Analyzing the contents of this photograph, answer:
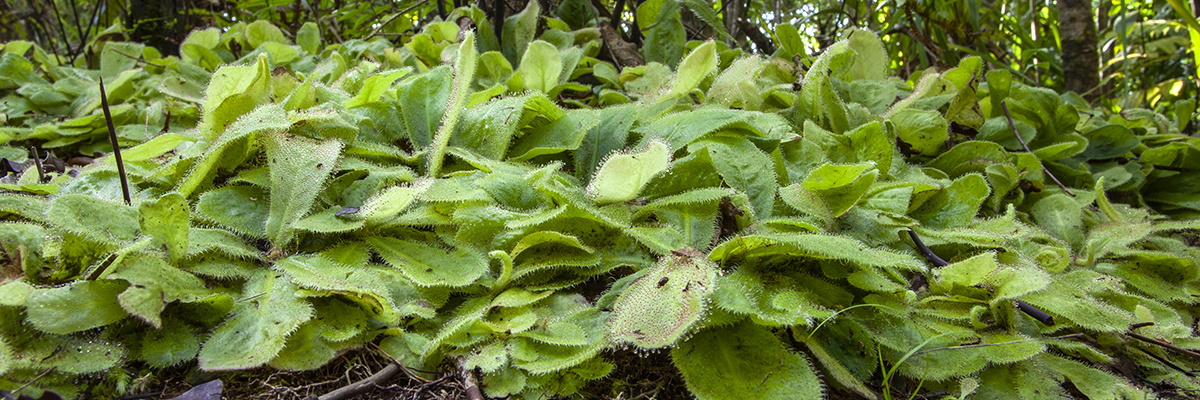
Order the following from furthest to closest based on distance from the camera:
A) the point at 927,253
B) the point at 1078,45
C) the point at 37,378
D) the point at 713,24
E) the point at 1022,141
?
the point at 1078,45 < the point at 713,24 < the point at 1022,141 < the point at 927,253 < the point at 37,378

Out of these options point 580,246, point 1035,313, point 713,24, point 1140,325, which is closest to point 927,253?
point 1035,313

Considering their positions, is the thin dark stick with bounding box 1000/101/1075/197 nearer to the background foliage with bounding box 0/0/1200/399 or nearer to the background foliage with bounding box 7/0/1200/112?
the background foliage with bounding box 0/0/1200/399

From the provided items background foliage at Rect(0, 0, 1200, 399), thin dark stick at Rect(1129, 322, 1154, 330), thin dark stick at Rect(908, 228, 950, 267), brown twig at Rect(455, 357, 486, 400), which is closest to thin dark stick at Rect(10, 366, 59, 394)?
background foliage at Rect(0, 0, 1200, 399)

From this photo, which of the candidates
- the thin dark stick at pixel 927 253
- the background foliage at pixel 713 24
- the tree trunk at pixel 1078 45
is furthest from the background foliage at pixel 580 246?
the tree trunk at pixel 1078 45

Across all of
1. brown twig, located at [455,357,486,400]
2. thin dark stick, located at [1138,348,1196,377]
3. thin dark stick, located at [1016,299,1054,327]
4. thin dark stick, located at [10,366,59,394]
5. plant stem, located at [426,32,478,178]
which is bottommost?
thin dark stick, located at [1138,348,1196,377]

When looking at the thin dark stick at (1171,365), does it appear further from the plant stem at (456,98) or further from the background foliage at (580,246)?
the plant stem at (456,98)

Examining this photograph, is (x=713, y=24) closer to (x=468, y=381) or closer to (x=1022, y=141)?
(x=1022, y=141)
